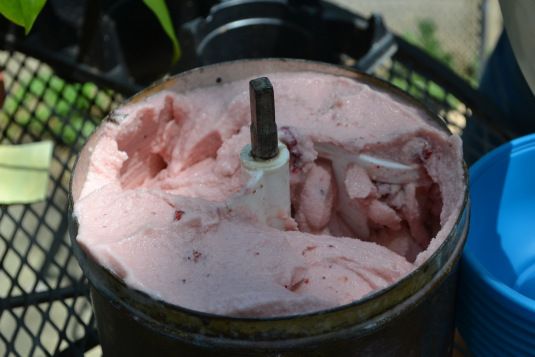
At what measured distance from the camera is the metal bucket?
658mm

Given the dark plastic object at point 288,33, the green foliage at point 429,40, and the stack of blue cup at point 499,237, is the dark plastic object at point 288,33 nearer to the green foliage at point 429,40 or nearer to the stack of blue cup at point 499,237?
the stack of blue cup at point 499,237

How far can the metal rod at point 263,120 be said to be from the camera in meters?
0.75

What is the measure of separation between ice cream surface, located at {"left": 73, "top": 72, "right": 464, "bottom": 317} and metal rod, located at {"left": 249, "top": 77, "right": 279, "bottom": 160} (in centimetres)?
5

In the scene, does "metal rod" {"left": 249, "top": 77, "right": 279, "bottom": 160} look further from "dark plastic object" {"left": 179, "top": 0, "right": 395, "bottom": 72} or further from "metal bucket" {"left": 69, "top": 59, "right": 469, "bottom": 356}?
"dark plastic object" {"left": 179, "top": 0, "right": 395, "bottom": 72}

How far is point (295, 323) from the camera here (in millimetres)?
649

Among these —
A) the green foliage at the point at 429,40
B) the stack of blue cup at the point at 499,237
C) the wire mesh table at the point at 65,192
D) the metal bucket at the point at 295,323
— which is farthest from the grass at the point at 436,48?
the metal bucket at the point at 295,323

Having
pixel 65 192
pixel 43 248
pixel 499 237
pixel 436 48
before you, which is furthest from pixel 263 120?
pixel 436 48

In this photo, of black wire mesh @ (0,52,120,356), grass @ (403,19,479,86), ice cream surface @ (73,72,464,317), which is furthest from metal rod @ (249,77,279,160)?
grass @ (403,19,479,86)

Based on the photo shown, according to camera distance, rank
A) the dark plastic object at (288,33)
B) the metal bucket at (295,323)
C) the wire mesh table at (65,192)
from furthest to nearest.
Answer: the dark plastic object at (288,33) → the wire mesh table at (65,192) → the metal bucket at (295,323)

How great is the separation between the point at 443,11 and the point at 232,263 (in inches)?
92.9

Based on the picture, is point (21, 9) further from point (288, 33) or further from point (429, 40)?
point (429, 40)

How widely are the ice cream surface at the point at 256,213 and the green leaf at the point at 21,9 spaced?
0.15 meters

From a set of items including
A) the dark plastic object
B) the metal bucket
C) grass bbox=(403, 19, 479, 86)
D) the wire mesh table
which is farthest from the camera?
grass bbox=(403, 19, 479, 86)

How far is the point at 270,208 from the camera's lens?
0.83m
